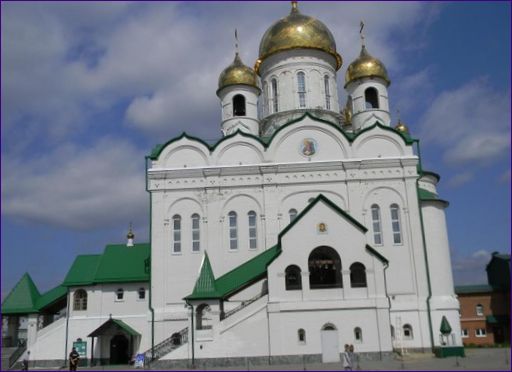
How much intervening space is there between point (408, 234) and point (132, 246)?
14.8 meters

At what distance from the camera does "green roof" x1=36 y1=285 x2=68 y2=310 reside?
1109 inches

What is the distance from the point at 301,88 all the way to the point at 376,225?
976cm

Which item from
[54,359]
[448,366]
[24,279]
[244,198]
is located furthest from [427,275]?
[24,279]

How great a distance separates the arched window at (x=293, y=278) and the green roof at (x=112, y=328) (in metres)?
8.39

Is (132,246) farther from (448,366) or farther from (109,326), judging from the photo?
(448,366)

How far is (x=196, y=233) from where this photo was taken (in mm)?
25984

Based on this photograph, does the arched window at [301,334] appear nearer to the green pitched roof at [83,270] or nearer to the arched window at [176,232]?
the arched window at [176,232]

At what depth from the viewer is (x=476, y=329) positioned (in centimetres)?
3338

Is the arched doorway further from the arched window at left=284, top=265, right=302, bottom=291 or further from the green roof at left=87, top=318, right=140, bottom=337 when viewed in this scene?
the arched window at left=284, top=265, right=302, bottom=291

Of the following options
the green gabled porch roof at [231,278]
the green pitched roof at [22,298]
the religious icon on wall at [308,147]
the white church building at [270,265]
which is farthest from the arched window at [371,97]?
the green pitched roof at [22,298]

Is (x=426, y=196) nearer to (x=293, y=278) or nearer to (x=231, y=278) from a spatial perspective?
(x=293, y=278)

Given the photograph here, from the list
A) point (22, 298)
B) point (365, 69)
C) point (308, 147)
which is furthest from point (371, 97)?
point (22, 298)

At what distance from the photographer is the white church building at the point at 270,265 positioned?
2114cm

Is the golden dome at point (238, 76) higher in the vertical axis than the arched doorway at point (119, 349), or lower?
higher
